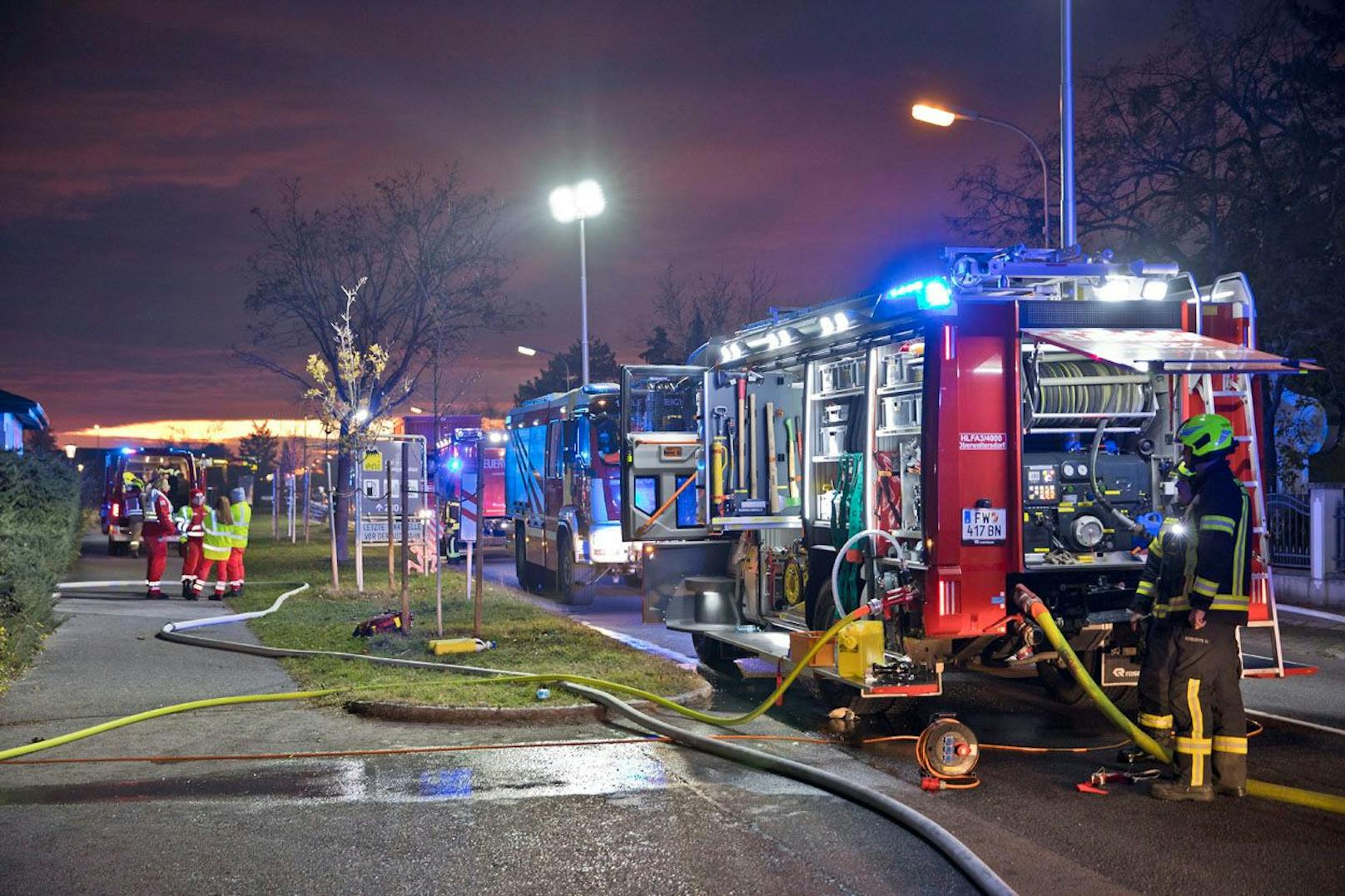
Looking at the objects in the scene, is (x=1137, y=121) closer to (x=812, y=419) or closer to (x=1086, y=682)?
(x=812, y=419)

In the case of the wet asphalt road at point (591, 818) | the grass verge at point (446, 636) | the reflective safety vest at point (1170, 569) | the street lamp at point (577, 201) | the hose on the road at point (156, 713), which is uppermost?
the street lamp at point (577, 201)

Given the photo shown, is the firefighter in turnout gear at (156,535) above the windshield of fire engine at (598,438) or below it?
below

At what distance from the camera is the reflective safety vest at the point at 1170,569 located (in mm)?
6879

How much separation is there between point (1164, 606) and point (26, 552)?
9.48 meters

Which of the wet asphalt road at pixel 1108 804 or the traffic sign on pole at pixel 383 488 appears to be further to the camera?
the traffic sign on pole at pixel 383 488

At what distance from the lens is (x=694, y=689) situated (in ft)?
32.2

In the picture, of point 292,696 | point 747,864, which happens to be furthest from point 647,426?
point 747,864

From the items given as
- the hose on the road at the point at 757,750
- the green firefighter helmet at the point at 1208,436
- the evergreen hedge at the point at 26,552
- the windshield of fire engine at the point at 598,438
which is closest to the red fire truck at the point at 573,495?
the windshield of fire engine at the point at 598,438

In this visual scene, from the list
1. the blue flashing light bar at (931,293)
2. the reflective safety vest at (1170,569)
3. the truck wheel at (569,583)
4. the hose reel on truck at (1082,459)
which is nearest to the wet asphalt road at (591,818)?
the reflective safety vest at (1170,569)

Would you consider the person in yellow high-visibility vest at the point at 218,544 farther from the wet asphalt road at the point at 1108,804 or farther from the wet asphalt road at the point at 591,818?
the wet asphalt road at the point at 1108,804

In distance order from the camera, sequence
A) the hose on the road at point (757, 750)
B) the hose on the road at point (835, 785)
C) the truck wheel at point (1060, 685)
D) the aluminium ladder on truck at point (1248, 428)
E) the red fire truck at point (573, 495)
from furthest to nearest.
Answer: the red fire truck at point (573, 495) → the truck wheel at point (1060, 685) → the aluminium ladder on truck at point (1248, 428) → the hose on the road at point (757, 750) → the hose on the road at point (835, 785)

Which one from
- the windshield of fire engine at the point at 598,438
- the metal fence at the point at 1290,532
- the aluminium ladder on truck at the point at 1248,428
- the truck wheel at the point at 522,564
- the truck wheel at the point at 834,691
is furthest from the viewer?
the truck wheel at the point at 522,564

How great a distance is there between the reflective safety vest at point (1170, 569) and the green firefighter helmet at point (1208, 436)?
36 cm

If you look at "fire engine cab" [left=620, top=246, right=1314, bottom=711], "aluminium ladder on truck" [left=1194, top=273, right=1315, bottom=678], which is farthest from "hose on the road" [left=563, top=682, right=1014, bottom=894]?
"aluminium ladder on truck" [left=1194, top=273, right=1315, bottom=678]
